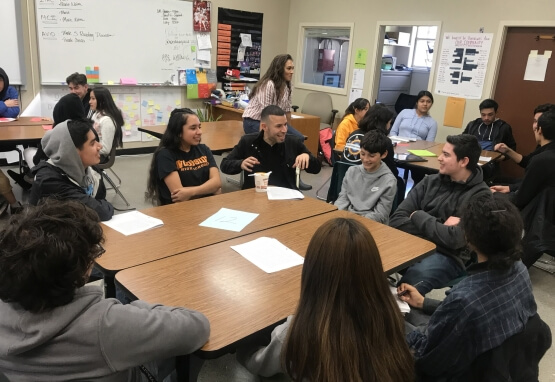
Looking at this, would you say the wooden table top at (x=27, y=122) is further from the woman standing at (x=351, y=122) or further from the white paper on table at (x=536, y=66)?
the white paper on table at (x=536, y=66)

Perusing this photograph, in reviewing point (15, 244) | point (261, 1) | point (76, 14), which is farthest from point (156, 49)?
point (15, 244)

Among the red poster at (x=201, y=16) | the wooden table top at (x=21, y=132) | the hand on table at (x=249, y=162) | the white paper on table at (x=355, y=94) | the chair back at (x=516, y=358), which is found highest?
the red poster at (x=201, y=16)

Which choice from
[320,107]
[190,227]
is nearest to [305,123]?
[320,107]

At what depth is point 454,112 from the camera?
5.52m

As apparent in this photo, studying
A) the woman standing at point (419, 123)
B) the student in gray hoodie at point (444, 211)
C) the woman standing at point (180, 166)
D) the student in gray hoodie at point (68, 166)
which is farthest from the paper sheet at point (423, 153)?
the student in gray hoodie at point (68, 166)

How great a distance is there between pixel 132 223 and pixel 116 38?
14.4ft

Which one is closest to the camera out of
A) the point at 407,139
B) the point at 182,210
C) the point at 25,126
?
the point at 182,210

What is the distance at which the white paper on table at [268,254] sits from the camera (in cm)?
175

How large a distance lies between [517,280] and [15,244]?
4.58ft

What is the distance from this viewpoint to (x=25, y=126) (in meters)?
4.13

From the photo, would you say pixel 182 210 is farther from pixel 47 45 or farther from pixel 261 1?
pixel 261 1

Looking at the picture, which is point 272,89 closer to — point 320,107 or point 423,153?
point 423,153

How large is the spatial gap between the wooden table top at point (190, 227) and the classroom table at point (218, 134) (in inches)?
50.3

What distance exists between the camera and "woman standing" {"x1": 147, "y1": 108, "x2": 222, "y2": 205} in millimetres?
2639
